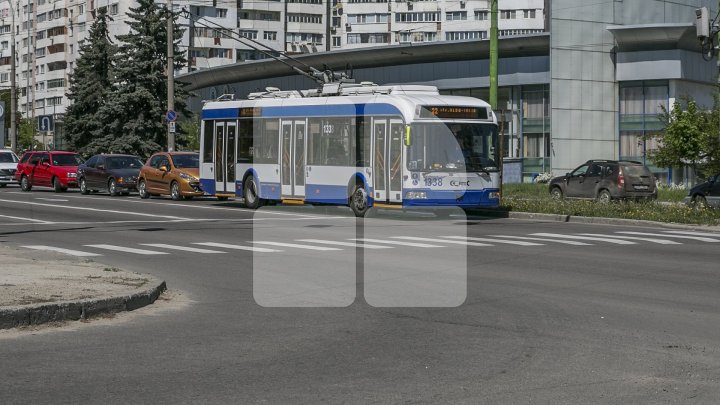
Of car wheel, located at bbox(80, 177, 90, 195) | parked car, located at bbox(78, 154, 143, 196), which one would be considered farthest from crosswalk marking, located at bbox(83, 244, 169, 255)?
car wheel, located at bbox(80, 177, 90, 195)

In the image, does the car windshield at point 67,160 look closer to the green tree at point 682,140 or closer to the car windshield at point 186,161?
the car windshield at point 186,161

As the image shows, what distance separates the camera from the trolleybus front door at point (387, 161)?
2877cm

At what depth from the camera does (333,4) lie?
14638 cm

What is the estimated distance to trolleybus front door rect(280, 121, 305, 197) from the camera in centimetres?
3212

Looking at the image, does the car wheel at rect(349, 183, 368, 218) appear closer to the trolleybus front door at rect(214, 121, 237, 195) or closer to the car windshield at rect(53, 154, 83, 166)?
the trolleybus front door at rect(214, 121, 237, 195)

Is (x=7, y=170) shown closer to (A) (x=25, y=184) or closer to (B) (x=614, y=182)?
(A) (x=25, y=184)

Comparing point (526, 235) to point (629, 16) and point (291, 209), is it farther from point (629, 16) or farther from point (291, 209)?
point (629, 16)

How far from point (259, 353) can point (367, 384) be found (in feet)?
5.27

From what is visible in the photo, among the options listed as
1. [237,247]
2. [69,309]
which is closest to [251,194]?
[237,247]

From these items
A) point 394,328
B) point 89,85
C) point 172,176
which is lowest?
point 394,328

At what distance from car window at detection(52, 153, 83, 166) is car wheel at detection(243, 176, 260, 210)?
18.6 meters

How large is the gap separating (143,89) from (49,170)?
60.9ft

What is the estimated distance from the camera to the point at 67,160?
51406mm

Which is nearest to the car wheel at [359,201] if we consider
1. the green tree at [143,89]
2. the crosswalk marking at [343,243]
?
the crosswalk marking at [343,243]
